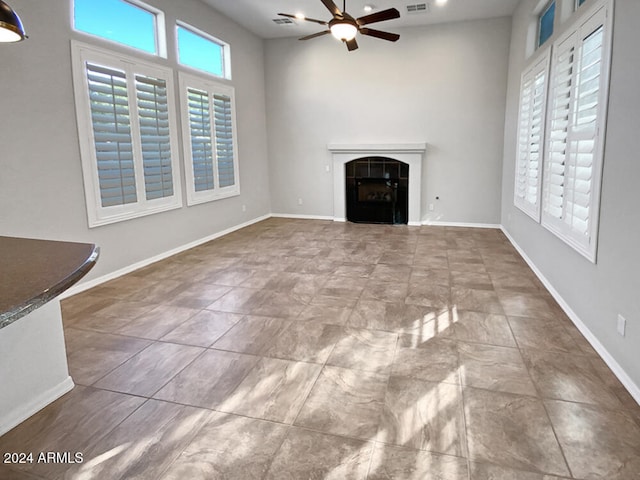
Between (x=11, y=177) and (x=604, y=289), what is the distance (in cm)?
465

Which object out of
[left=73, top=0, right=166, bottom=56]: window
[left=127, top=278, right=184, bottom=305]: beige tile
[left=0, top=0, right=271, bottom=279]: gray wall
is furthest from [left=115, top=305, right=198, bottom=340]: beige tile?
[left=73, top=0, right=166, bottom=56]: window

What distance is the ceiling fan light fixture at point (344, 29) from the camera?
165 inches

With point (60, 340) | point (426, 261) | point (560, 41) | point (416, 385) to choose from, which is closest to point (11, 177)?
point (60, 340)

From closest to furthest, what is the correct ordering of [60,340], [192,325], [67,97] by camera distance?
[60,340], [192,325], [67,97]

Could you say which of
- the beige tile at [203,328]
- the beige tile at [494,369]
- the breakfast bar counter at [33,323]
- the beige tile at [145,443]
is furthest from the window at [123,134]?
the beige tile at [494,369]

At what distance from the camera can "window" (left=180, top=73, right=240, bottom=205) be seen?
5797mm

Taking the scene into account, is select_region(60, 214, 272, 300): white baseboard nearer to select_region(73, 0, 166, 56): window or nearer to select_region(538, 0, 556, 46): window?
select_region(73, 0, 166, 56): window

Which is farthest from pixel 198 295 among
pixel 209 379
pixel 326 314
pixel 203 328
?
pixel 209 379

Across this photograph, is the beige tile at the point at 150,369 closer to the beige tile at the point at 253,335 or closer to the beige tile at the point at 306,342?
the beige tile at the point at 253,335

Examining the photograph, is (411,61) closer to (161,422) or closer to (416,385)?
(416,385)

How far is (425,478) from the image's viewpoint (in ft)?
5.74

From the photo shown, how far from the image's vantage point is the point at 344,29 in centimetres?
425

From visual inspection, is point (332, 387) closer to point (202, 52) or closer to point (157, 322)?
point (157, 322)

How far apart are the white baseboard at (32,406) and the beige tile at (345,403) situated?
4.59 feet
